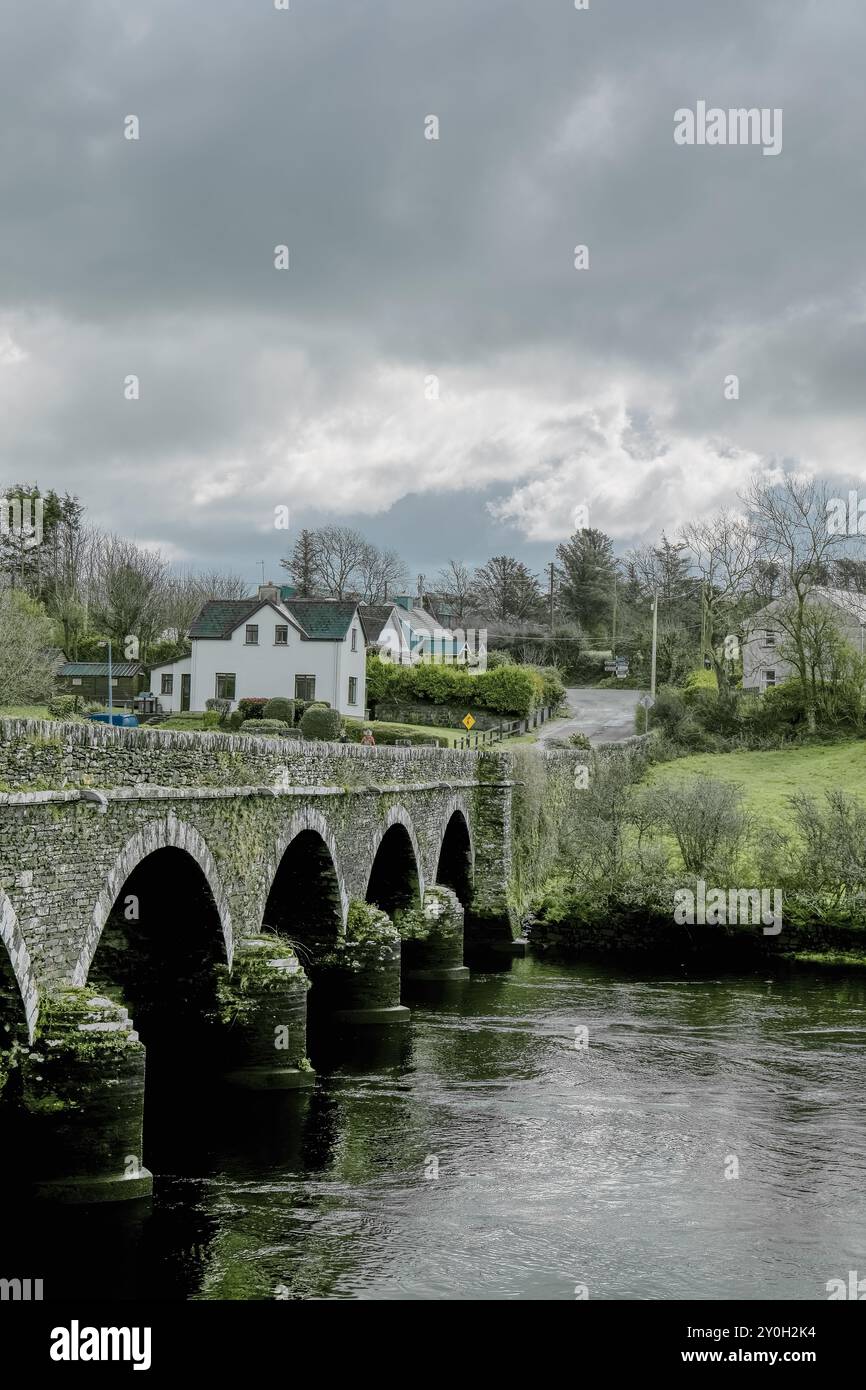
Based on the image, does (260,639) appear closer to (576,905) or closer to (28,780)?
(576,905)

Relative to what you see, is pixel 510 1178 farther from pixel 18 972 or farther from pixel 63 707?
pixel 63 707

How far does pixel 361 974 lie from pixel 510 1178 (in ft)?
30.5

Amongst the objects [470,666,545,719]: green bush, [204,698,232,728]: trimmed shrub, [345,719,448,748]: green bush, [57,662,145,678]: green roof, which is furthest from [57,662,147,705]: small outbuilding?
[470,666,545,719]: green bush

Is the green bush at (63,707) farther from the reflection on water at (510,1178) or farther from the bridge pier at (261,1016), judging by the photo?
the bridge pier at (261,1016)

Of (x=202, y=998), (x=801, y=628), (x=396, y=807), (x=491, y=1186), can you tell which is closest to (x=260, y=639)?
(x=801, y=628)

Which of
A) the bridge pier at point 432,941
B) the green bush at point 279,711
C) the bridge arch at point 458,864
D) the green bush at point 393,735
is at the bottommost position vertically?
the bridge pier at point 432,941

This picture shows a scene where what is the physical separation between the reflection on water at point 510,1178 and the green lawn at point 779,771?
76.9 ft

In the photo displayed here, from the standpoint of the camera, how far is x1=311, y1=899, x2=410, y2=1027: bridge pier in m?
25.2

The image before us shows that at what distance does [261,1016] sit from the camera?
19.1 meters

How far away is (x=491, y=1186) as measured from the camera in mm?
16031

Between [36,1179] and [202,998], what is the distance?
597 cm

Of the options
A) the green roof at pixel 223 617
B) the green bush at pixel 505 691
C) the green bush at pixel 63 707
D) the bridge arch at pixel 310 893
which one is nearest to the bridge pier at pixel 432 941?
the bridge arch at pixel 310 893

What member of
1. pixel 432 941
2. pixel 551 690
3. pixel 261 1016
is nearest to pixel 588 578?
pixel 551 690

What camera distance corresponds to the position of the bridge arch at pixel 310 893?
23453mm
